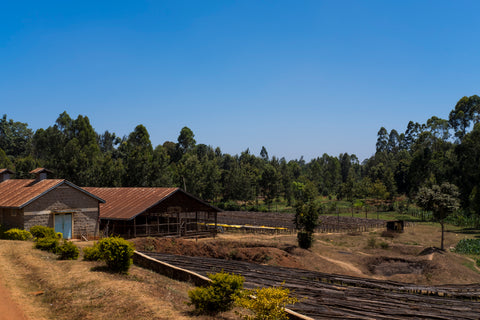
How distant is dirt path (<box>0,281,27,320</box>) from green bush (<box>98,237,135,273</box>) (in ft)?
12.2

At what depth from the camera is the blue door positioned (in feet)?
87.2

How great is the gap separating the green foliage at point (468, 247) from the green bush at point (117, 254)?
34.0 meters

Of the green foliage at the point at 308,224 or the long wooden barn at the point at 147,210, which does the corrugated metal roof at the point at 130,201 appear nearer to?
the long wooden barn at the point at 147,210

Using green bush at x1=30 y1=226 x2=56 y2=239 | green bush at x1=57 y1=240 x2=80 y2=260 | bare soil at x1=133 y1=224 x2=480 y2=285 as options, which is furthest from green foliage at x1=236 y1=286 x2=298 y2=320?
green bush at x1=30 y1=226 x2=56 y2=239

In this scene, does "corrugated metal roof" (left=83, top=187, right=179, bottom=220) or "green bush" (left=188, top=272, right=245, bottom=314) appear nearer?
"green bush" (left=188, top=272, right=245, bottom=314)

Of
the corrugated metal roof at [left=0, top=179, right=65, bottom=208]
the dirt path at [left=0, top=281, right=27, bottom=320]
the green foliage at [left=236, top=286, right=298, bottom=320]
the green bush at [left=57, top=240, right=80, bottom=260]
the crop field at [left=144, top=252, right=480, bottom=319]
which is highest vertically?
the corrugated metal roof at [left=0, top=179, right=65, bottom=208]

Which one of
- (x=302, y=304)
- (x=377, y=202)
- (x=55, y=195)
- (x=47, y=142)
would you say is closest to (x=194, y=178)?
(x=47, y=142)

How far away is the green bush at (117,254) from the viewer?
1514cm

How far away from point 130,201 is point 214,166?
157ft

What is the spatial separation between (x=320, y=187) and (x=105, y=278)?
106311 mm

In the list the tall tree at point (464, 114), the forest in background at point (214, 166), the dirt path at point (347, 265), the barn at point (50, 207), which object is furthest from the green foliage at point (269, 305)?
the tall tree at point (464, 114)

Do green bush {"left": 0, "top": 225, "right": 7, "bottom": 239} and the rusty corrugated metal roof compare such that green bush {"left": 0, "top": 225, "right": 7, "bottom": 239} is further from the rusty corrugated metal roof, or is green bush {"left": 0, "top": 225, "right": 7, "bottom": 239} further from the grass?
the grass

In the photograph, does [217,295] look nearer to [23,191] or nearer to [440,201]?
[23,191]

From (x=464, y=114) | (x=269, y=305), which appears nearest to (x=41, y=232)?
(x=269, y=305)
